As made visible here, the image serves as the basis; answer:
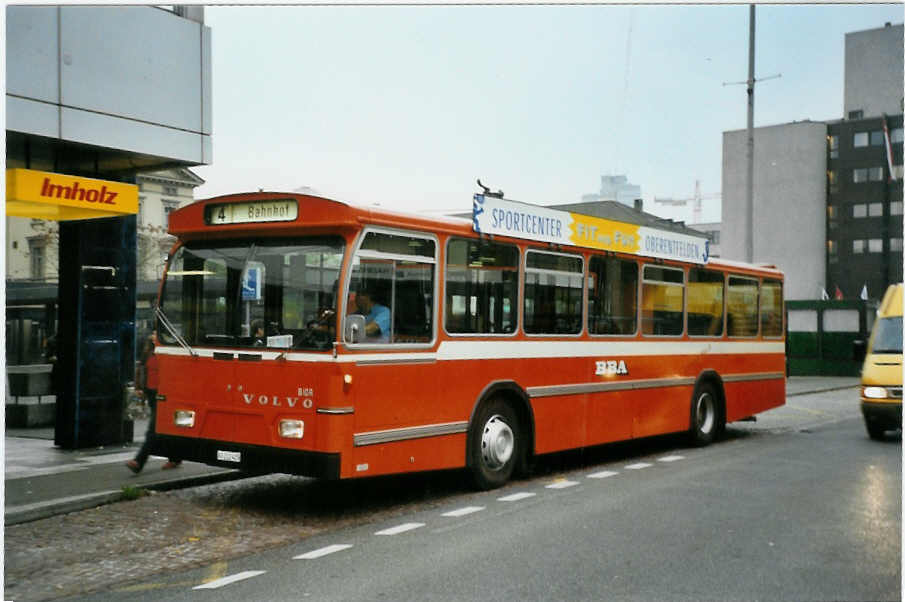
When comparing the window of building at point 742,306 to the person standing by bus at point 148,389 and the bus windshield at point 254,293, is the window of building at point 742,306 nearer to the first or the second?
the bus windshield at point 254,293

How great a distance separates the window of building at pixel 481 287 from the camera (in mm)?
9312

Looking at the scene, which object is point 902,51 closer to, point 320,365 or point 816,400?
point 320,365

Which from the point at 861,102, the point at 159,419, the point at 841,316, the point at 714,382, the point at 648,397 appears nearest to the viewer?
the point at 159,419

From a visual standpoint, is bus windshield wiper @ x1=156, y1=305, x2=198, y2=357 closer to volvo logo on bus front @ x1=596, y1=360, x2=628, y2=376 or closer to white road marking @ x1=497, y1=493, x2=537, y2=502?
white road marking @ x1=497, y1=493, x2=537, y2=502

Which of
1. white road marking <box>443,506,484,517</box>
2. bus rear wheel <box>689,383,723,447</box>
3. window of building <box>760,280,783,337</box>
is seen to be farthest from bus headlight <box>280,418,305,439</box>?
window of building <box>760,280,783,337</box>

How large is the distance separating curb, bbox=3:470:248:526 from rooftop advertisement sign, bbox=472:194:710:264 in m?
4.06

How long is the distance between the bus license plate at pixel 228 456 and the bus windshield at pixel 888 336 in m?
9.46

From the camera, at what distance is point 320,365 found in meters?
8.10

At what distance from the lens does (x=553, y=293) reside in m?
10.7

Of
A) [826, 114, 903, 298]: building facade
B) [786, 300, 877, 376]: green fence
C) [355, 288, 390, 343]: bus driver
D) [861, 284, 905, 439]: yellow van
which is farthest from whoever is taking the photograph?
[786, 300, 877, 376]: green fence

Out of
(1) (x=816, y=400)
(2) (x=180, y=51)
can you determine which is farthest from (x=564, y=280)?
(1) (x=816, y=400)

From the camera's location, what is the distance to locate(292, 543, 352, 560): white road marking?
6970 mm

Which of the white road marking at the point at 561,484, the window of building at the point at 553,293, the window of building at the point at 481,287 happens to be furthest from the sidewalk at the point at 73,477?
the window of building at the point at 553,293

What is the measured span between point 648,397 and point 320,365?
18.9 ft
